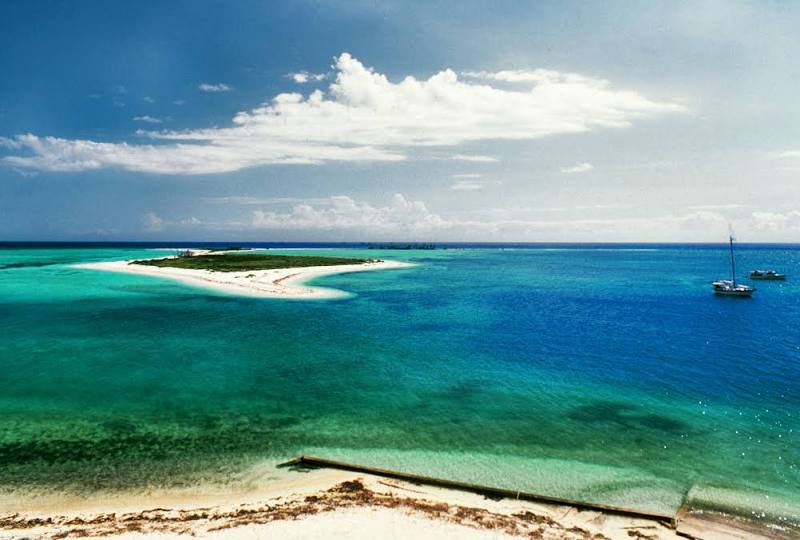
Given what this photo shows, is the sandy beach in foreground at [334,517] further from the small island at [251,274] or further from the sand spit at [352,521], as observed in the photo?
the small island at [251,274]

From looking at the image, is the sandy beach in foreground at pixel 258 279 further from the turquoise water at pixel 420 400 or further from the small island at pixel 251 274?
the turquoise water at pixel 420 400

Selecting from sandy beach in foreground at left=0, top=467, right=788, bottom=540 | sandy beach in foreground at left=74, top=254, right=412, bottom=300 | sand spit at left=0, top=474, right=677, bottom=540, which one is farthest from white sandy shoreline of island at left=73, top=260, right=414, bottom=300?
sand spit at left=0, top=474, right=677, bottom=540

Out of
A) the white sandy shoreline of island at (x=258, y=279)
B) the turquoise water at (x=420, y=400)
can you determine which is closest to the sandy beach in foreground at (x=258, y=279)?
the white sandy shoreline of island at (x=258, y=279)

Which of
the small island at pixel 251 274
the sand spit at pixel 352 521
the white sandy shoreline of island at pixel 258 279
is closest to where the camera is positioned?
the sand spit at pixel 352 521

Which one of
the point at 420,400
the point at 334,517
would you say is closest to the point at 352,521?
the point at 334,517

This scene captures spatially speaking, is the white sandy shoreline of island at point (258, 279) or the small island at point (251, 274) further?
the small island at point (251, 274)

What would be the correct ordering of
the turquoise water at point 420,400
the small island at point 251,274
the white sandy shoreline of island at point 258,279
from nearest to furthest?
the turquoise water at point 420,400 → the white sandy shoreline of island at point 258,279 → the small island at point 251,274

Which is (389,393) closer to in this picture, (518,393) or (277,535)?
(518,393)

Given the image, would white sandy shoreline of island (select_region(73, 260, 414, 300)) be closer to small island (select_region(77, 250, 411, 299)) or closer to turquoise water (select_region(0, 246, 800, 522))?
small island (select_region(77, 250, 411, 299))

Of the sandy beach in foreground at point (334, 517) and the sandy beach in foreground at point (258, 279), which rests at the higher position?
the sandy beach in foreground at point (258, 279)
